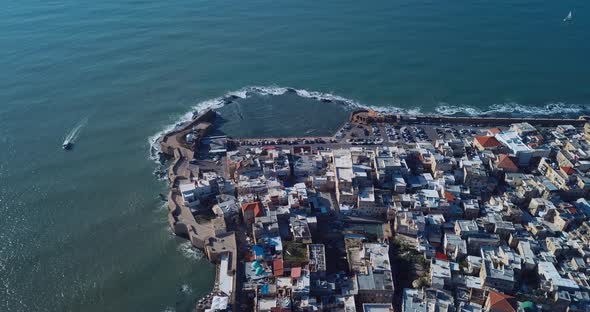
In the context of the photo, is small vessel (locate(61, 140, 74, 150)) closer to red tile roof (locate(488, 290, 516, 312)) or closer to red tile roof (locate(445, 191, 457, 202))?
red tile roof (locate(445, 191, 457, 202))

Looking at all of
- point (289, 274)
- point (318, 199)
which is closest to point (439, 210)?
point (318, 199)

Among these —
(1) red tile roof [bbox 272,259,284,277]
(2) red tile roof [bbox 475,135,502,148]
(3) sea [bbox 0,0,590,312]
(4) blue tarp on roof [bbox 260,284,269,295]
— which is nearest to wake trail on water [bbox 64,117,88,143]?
(3) sea [bbox 0,0,590,312]

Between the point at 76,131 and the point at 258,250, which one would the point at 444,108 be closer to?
the point at 258,250

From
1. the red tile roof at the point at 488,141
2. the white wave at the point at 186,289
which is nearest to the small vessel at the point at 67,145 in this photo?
the white wave at the point at 186,289

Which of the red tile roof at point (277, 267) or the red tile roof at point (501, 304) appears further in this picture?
the red tile roof at point (277, 267)

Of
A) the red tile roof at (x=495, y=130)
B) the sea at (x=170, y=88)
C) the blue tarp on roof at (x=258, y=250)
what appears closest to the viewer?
the blue tarp on roof at (x=258, y=250)

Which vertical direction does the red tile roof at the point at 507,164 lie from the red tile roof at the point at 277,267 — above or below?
above

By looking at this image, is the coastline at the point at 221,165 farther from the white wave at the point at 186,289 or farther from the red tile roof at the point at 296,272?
the red tile roof at the point at 296,272
